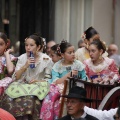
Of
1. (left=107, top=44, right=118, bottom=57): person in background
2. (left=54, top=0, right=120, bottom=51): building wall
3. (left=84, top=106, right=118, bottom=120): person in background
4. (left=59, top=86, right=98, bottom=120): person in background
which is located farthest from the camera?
(left=54, top=0, right=120, bottom=51): building wall

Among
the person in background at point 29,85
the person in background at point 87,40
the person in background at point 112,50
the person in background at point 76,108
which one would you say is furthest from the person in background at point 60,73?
the person in background at point 112,50

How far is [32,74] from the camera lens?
11.0 m

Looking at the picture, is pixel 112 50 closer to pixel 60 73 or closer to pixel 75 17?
pixel 75 17

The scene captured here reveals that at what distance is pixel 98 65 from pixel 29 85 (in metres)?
1.19

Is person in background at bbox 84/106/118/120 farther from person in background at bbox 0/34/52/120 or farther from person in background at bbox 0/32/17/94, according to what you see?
person in background at bbox 0/32/17/94

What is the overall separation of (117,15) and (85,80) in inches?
279

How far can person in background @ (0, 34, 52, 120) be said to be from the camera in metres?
10.4

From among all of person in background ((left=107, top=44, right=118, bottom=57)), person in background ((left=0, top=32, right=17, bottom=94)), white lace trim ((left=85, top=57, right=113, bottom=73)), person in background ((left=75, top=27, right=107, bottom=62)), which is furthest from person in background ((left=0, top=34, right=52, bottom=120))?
person in background ((left=107, top=44, right=118, bottom=57))

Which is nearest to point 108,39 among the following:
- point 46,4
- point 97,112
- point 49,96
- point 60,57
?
point 46,4

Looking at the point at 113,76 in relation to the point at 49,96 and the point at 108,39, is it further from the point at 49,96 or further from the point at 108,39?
the point at 108,39

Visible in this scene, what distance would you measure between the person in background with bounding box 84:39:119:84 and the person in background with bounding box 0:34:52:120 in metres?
0.62

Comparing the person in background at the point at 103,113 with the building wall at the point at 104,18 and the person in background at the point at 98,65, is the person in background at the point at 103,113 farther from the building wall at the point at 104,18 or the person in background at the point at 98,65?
the building wall at the point at 104,18

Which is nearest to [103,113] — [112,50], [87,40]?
[87,40]

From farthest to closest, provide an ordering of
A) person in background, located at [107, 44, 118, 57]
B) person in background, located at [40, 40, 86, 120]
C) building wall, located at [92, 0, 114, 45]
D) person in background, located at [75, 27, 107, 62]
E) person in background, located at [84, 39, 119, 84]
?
1. building wall, located at [92, 0, 114, 45]
2. person in background, located at [107, 44, 118, 57]
3. person in background, located at [75, 27, 107, 62]
4. person in background, located at [84, 39, 119, 84]
5. person in background, located at [40, 40, 86, 120]
